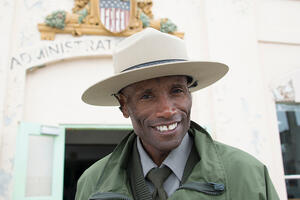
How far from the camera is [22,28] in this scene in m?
4.27

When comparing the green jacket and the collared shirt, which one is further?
the collared shirt

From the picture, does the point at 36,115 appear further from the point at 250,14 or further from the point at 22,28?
the point at 250,14

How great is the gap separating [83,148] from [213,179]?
773cm

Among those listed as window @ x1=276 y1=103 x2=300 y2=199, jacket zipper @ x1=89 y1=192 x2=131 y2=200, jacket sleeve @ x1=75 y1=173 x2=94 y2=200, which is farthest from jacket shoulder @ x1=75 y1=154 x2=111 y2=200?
window @ x1=276 y1=103 x2=300 y2=199

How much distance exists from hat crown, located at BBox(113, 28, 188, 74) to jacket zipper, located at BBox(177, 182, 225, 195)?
0.58 metres

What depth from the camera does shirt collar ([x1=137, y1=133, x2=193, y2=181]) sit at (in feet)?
4.51

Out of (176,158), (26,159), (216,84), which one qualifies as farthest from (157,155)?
(216,84)

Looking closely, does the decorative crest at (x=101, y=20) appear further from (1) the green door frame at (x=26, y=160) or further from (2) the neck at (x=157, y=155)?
(2) the neck at (x=157, y=155)

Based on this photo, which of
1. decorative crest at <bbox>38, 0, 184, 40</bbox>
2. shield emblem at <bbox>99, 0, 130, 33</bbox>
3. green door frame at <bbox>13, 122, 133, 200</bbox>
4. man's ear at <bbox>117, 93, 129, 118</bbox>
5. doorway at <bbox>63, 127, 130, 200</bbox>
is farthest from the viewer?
doorway at <bbox>63, 127, 130, 200</bbox>

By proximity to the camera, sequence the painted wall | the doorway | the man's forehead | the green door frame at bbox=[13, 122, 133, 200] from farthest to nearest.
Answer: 1. the doorway
2. the painted wall
3. the green door frame at bbox=[13, 122, 133, 200]
4. the man's forehead

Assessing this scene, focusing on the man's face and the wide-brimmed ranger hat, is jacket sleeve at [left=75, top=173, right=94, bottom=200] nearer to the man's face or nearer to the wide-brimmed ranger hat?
the man's face

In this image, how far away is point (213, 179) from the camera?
48.3 inches

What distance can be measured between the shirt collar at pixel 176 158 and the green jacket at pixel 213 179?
0.06 m

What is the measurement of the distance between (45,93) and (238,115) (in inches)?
108
